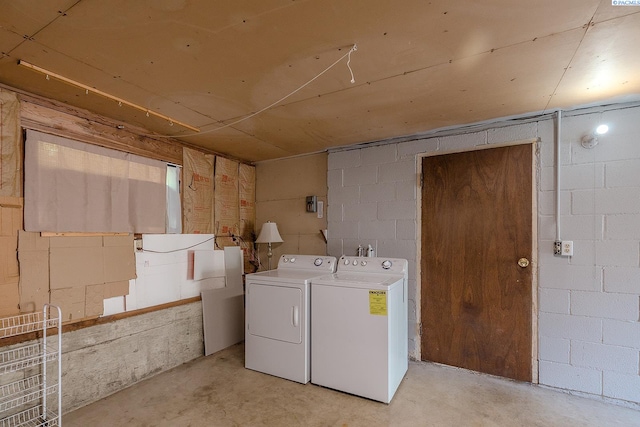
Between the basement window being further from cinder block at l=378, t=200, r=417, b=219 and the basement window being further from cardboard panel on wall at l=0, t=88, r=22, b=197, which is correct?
cinder block at l=378, t=200, r=417, b=219

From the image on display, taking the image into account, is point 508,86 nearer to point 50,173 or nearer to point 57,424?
point 50,173

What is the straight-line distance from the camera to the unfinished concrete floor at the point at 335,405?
2066mm

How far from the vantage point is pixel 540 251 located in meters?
2.47

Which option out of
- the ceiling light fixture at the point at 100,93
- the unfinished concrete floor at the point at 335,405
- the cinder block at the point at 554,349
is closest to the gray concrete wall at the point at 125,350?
the unfinished concrete floor at the point at 335,405

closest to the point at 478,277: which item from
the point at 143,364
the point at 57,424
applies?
the point at 143,364

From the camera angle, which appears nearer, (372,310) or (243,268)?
(372,310)

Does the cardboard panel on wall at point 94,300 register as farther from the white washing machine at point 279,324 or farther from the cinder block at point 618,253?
the cinder block at point 618,253

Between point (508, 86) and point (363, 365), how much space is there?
2234mm

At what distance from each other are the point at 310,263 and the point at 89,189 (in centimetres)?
199

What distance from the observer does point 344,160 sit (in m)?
3.42

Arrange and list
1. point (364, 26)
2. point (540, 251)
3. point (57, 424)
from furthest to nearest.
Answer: point (540, 251) < point (57, 424) < point (364, 26)

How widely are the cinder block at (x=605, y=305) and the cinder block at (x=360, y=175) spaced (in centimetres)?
194

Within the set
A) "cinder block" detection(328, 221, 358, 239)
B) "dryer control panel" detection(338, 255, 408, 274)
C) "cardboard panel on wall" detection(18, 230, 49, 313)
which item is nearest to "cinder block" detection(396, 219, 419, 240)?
"dryer control panel" detection(338, 255, 408, 274)

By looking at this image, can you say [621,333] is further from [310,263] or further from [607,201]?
[310,263]
